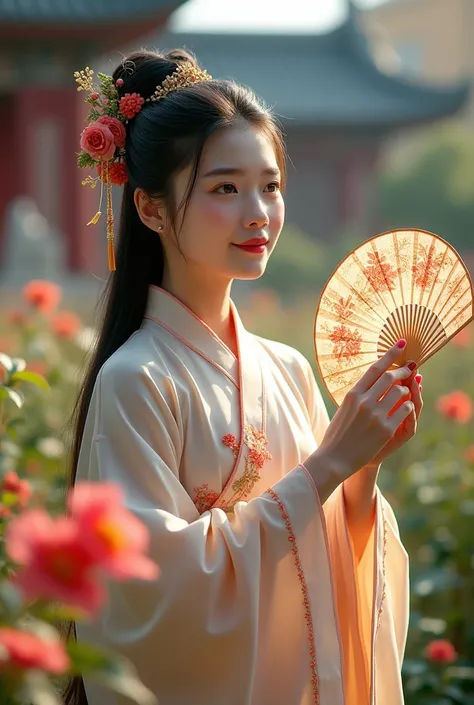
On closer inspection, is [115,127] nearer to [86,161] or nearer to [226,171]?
[86,161]

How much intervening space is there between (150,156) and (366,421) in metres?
0.61

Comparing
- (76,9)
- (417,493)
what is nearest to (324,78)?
(76,9)

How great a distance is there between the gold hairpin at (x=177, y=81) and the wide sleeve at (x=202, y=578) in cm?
53

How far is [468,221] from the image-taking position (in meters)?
21.0

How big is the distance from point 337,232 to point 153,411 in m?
18.7

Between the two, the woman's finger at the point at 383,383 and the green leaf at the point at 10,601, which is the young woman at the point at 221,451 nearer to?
the woman's finger at the point at 383,383

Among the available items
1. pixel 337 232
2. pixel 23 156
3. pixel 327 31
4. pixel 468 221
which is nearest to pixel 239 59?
pixel 327 31

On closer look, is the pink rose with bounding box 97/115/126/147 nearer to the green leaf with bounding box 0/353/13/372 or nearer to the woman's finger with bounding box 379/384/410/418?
the green leaf with bounding box 0/353/13/372

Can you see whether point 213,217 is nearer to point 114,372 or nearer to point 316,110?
point 114,372

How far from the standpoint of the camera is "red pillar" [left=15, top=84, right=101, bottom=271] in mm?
13266

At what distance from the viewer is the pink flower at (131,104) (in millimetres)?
2178

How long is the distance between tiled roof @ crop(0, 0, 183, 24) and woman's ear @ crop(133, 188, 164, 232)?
35.3 feet

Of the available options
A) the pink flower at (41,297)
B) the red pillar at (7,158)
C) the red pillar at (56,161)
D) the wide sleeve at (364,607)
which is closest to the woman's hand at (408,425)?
the wide sleeve at (364,607)

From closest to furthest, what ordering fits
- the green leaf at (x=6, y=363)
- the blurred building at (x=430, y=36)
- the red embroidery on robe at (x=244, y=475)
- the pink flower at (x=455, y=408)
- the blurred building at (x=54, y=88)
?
the red embroidery on robe at (x=244, y=475), the green leaf at (x=6, y=363), the pink flower at (x=455, y=408), the blurred building at (x=54, y=88), the blurred building at (x=430, y=36)
